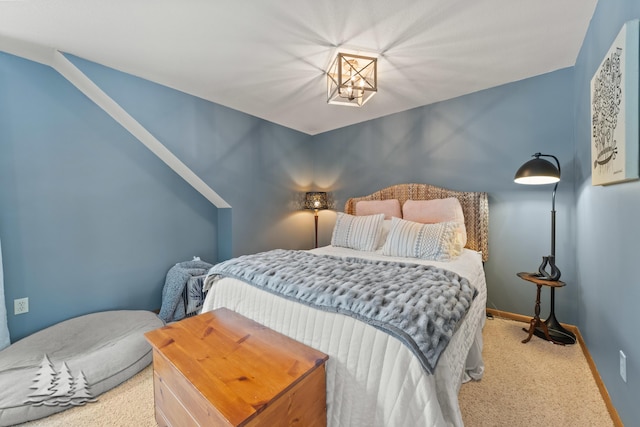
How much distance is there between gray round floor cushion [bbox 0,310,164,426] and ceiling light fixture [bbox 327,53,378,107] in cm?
251

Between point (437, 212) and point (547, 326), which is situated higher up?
point (437, 212)

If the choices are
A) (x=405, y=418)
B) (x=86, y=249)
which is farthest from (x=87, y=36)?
(x=405, y=418)

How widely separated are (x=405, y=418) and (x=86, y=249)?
2.85m

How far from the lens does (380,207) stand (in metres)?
3.15

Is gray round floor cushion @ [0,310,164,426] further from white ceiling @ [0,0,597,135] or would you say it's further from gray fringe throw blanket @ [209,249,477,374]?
white ceiling @ [0,0,597,135]

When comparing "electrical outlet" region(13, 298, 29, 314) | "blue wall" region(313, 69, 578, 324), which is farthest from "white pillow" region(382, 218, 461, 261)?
"electrical outlet" region(13, 298, 29, 314)

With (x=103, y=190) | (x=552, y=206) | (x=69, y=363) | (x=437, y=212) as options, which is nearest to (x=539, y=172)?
(x=552, y=206)

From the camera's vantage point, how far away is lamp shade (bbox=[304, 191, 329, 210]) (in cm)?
388

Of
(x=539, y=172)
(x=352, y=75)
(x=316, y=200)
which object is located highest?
(x=352, y=75)

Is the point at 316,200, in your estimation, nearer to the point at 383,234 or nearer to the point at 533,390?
the point at 383,234

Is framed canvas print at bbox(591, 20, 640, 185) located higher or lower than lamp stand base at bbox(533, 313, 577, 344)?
higher

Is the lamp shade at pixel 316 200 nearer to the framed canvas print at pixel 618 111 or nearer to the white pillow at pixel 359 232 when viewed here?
the white pillow at pixel 359 232

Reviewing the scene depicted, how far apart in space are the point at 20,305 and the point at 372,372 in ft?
9.02

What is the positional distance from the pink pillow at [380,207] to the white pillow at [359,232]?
12.8 inches
